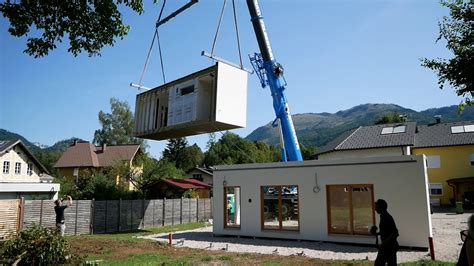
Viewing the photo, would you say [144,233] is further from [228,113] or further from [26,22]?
[26,22]

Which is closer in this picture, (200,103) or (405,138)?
(200,103)

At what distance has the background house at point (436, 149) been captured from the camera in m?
31.8

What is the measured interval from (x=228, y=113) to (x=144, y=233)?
8.39 metres

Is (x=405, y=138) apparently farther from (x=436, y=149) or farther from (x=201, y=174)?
(x=201, y=174)

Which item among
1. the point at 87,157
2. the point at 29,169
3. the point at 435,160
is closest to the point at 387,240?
the point at 435,160

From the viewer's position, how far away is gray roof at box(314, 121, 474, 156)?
107 feet

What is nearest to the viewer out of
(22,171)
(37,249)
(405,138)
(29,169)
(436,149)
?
(37,249)

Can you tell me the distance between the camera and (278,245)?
45.7 feet

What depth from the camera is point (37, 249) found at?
8.24 m

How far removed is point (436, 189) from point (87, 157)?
38359 mm

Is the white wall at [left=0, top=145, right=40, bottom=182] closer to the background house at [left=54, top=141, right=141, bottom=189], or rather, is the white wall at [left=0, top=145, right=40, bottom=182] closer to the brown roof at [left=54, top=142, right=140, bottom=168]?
the background house at [left=54, top=141, right=141, bottom=189]

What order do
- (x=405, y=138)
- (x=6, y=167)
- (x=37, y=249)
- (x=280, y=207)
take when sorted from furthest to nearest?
(x=6, y=167), (x=405, y=138), (x=280, y=207), (x=37, y=249)

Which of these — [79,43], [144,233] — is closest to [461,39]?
[79,43]

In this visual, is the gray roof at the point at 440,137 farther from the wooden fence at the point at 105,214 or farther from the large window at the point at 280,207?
the large window at the point at 280,207
